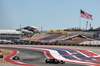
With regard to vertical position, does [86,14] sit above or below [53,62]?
above

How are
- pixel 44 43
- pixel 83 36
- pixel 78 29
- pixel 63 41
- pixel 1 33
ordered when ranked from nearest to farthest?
1. pixel 44 43
2. pixel 63 41
3. pixel 83 36
4. pixel 1 33
5. pixel 78 29

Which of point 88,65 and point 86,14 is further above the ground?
point 86,14

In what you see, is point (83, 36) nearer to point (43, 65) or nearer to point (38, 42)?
point (38, 42)

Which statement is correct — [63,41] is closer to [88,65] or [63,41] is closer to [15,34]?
[15,34]

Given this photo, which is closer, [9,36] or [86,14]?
[86,14]

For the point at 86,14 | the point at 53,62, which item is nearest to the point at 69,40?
the point at 86,14

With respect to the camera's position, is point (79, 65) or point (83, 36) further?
point (83, 36)

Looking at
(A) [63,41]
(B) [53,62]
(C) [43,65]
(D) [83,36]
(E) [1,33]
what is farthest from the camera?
(E) [1,33]

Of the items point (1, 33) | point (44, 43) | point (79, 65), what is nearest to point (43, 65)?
point (79, 65)

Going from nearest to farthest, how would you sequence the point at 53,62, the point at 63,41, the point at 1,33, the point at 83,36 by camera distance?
the point at 53,62
the point at 63,41
the point at 83,36
the point at 1,33

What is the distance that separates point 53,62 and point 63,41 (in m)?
42.9

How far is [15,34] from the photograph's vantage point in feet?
285

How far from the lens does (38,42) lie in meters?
61.3

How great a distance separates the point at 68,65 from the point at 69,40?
44741mm
